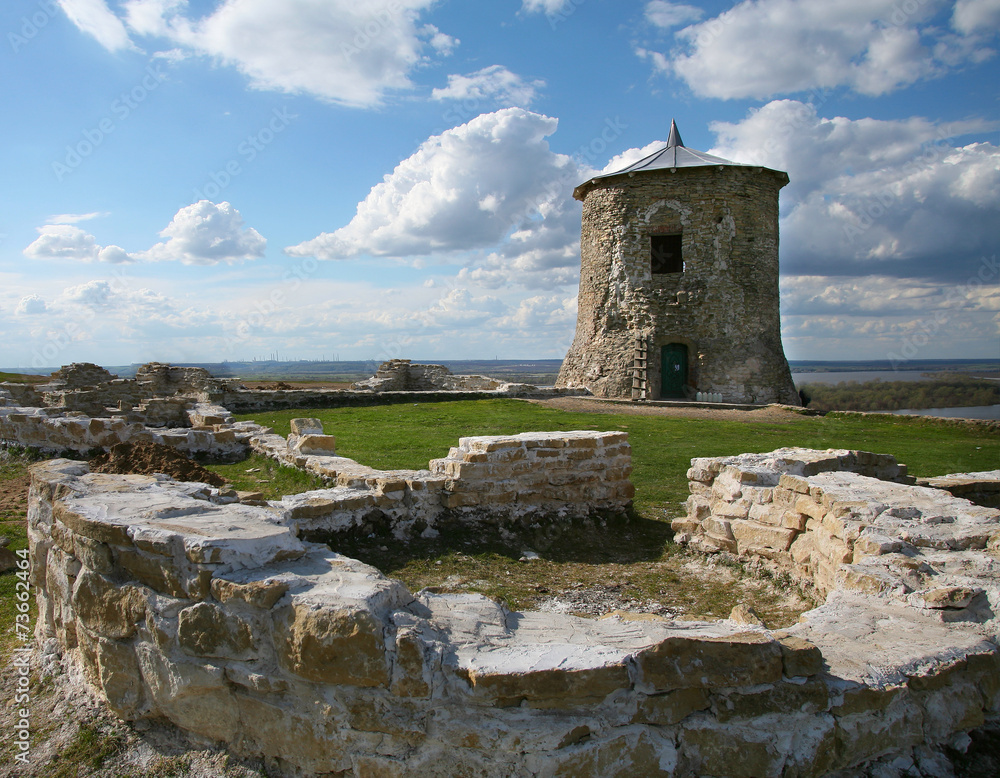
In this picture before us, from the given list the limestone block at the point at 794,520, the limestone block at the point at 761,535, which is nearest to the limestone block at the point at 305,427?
the limestone block at the point at 761,535

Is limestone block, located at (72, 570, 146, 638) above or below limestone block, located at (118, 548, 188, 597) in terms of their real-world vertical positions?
below

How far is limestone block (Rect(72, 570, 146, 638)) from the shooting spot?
287 cm

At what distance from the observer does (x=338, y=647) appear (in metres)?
2.45

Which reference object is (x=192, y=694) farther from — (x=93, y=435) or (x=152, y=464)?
(x=93, y=435)

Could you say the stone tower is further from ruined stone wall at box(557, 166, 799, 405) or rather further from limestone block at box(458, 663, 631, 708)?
limestone block at box(458, 663, 631, 708)

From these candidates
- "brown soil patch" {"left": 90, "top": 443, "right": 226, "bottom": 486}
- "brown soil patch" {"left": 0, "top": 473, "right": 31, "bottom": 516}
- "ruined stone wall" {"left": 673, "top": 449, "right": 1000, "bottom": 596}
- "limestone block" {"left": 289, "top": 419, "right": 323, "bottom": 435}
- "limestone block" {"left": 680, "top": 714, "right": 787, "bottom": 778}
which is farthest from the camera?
"limestone block" {"left": 289, "top": 419, "right": 323, "bottom": 435}

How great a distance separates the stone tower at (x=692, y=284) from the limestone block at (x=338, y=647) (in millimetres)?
17977

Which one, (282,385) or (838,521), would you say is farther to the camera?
(282,385)

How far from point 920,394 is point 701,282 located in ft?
22.1

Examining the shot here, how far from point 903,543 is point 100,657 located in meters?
4.57

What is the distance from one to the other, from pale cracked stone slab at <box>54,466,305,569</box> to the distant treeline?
55.5 ft

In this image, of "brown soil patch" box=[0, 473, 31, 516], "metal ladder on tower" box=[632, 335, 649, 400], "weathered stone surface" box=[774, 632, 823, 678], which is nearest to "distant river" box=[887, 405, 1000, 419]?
"metal ladder on tower" box=[632, 335, 649, 400]

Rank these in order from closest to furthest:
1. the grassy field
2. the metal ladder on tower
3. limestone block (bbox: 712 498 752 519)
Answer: the grassy field → limestone block (bbox: 712 498 752 519) → the metal ladder on tower

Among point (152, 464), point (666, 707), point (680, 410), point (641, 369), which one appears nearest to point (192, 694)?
point (666, 707)
